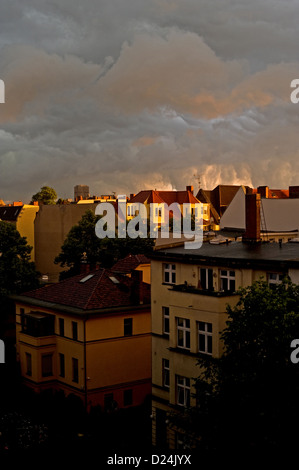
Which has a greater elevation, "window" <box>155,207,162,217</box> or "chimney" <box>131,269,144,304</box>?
"window" <box>155,207,162,217</box>

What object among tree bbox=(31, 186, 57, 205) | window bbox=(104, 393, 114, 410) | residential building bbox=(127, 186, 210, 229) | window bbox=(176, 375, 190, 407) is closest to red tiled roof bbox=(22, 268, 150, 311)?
window bbox=(104, 393, 114, 410)

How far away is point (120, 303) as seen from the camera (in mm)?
41906

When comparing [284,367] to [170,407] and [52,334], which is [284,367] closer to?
[170,407]

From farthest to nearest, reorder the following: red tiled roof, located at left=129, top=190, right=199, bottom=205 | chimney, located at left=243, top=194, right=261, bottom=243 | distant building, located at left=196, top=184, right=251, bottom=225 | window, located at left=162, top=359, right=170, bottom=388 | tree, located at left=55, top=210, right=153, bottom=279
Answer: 1. distant building, located at left=196, top=184, right=251, bottom=225
2. red tiled roof, located at left=129, top=190, right=199, bottom=205
3. tree, located at left=55, top=210, right=153, bottom=279
4. chimney, located at left=243, top=194, right=261, bottom=243
5. window, located at left=162, top=359, right=170, bottom=388

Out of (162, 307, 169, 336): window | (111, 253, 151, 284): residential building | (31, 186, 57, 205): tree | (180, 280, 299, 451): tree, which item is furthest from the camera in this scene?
(31, 186, 57, 205): tree

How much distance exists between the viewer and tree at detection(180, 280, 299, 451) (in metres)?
19.7

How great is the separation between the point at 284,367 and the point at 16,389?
2798 cm

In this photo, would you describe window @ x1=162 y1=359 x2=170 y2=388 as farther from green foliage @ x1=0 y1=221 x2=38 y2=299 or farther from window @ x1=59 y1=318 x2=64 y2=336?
green foliage @ x1=0 y1=221 x2=38 y2=299

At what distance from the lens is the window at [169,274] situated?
114 ft

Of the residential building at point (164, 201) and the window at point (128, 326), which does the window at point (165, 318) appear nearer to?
the window at point (128, 326)

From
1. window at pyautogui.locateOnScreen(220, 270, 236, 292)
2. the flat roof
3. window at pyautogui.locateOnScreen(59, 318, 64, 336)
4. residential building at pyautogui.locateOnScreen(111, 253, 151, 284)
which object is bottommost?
window at pyautogui.locateOnScreen(59, 318, 64, 336)

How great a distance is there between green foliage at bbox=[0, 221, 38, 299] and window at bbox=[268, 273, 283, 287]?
37151 mm

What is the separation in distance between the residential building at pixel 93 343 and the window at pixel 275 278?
15.2 metres

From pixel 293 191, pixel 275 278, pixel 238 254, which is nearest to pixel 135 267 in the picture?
pixel 238 254
